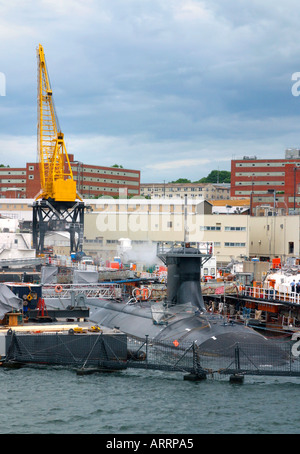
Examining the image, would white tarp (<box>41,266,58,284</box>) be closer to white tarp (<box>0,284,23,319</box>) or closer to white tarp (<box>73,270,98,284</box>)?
white tarp (<box>73,270,98,284</box>)

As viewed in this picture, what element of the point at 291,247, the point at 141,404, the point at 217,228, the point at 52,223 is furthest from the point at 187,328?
the point at 52,223

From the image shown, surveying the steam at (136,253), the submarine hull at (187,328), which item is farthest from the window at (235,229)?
the submarine hull at (187,328)

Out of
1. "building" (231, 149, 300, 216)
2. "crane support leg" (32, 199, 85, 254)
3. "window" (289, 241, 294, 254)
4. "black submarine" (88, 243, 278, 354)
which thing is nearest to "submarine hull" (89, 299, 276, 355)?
"black submarine" (88, 243, 278, 354)

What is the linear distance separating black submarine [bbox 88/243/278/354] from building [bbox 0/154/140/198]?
97592 millimetres

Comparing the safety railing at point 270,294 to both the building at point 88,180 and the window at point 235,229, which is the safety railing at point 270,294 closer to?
the window at point 235,229

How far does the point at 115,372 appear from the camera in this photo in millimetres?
34750

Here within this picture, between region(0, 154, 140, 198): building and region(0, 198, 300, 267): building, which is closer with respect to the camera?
region(0, 198, 300, 267): building

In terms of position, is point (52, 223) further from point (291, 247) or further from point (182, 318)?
point (182, 318)

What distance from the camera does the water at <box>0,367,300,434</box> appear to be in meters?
26.4

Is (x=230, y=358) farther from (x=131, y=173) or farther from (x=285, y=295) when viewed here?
(x=131, y=173)

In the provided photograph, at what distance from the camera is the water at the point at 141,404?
26438 mm

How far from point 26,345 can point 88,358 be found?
322 cm

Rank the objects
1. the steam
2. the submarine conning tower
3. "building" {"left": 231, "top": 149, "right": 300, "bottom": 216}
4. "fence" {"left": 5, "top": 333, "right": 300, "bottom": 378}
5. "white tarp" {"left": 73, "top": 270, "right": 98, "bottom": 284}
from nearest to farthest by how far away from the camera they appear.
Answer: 1. "fence" {"left": 5, "top": 333, "right": 300, "bottom": 378}
2. the submarine conning tower
3. "white tarp" {"left": 73, "top": 270, "right": 98, "bottom": 284}
4. the steam
5. "building" {"left": 231, "top": 149, "right": 300, "bottom": 216}

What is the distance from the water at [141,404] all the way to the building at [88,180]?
10751 cm
